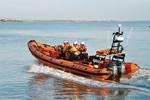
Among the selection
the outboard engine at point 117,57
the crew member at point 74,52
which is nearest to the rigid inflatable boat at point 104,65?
the outboard engine at point 117,57

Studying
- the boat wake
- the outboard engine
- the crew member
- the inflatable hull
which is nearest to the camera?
the boat wake

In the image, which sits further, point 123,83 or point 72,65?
point 72,65

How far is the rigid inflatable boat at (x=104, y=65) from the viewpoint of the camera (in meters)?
21.0

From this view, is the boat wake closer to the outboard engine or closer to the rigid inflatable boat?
the rigid inflatable boat

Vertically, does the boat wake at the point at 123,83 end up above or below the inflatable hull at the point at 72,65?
below

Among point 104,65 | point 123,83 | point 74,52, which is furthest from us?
point 74,52

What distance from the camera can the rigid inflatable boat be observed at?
21031mm

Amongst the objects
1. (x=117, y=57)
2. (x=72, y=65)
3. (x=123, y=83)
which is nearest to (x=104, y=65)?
(x=117, y=57)

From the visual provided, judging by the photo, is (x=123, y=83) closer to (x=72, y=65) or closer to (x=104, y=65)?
(x=104, y=65)

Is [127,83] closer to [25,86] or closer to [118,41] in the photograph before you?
[118,41]

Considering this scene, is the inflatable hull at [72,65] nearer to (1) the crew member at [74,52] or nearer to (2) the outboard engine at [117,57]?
(2) the outboard engine at [117,57]

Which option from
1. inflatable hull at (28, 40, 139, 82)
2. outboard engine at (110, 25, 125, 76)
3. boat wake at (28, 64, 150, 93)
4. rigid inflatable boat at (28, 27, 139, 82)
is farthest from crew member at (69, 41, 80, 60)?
outboard engine at (110, 25, 125, 76)

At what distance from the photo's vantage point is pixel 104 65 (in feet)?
72.3

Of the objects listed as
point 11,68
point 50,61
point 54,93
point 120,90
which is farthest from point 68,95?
point 11,68
